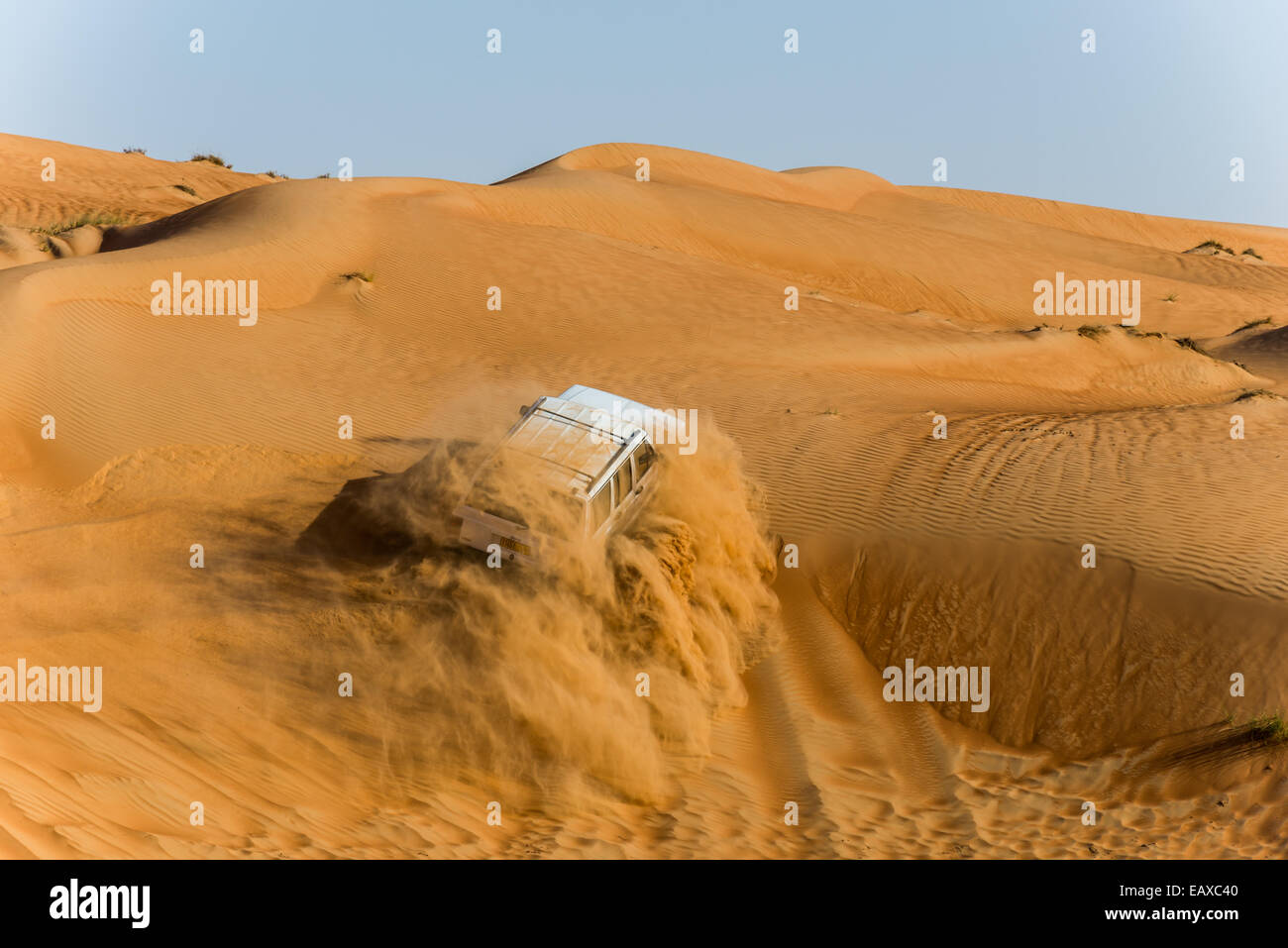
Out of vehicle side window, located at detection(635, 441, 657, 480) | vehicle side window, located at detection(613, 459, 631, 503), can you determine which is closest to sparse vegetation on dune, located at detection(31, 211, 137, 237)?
vehicle side window, located at detection(635, 441, 657, 480)

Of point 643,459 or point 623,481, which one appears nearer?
point 623,481

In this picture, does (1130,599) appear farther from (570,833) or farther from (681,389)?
(681,389)

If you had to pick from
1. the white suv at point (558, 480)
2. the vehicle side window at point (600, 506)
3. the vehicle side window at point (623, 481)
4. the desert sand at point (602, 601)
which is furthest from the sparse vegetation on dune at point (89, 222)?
the vehicle side window at point (600, 506)

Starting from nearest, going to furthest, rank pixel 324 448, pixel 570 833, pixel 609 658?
1. pixel 570 833
2. pixel 609 658
3. pixel 324 448

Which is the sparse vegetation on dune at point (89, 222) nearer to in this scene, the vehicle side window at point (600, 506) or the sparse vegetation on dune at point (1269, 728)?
the vehicle side window at point (600, 506)

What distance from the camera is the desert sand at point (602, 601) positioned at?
25.0ft

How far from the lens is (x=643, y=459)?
410 inches

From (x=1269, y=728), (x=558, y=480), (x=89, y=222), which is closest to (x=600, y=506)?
(x=558, y=480)

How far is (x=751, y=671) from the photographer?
1007cm

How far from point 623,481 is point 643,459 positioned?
0.55 metres

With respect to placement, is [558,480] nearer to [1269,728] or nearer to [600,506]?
[600,506]

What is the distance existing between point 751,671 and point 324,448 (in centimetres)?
684

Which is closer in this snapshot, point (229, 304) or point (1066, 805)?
point (1066, 805)

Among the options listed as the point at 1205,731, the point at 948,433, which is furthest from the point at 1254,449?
the point at 1205,731
